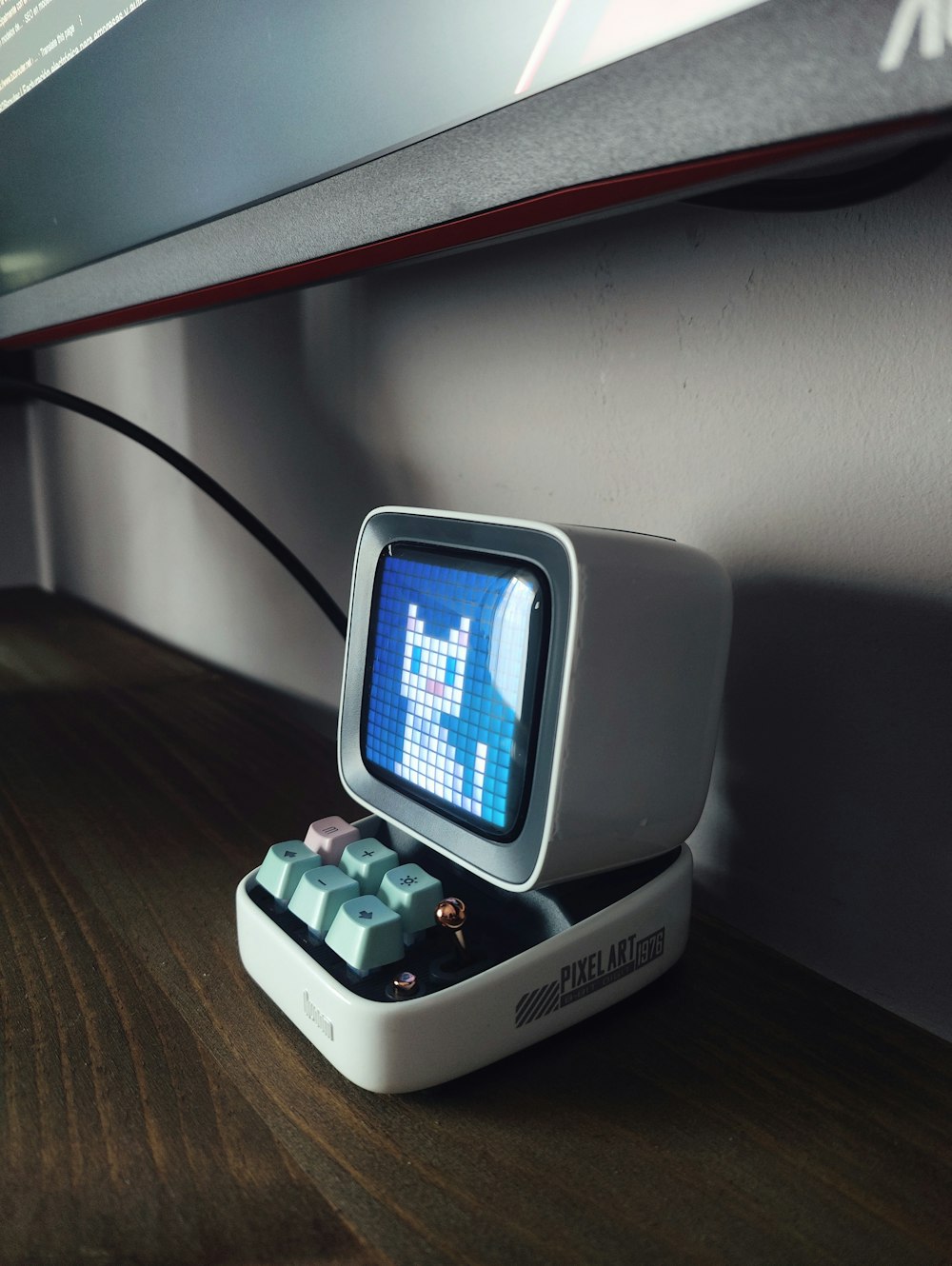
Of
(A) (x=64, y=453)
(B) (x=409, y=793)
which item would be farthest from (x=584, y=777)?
(A) (x=64, y=453)

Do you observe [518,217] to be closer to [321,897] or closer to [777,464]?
[777,464]

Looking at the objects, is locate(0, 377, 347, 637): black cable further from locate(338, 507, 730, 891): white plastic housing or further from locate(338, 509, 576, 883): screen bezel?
locate(338, 507, 730, 891): white plastic housing

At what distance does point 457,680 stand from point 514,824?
0.08 m

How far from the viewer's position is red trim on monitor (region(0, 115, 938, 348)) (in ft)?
0.88

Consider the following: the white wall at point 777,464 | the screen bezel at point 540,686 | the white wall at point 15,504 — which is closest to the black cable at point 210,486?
the white wall at point 777,464

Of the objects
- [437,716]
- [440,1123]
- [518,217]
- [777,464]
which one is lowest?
[440,1123]

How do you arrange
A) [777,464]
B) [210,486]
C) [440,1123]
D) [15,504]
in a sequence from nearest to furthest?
[440,1123], [777,464], [210,486], [15,504]

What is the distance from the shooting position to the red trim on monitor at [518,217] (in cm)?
27

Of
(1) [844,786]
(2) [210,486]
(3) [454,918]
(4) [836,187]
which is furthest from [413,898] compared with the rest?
(2) [210,486]

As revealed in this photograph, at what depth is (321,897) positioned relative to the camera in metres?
0.39

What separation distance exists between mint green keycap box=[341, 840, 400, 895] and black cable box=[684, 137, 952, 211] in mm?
328

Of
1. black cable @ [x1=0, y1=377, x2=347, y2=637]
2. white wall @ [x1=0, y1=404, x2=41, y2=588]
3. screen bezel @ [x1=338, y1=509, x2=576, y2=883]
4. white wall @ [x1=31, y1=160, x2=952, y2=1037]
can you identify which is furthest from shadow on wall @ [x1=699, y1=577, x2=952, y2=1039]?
white wall @ [x1=0, y1=404, x2=41, y2=588]

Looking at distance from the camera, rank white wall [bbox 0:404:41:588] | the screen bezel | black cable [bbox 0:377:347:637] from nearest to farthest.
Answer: the screen bezel → black cable [bbox 0:377:347:637] → white wall [bbox 0:404:41:588]

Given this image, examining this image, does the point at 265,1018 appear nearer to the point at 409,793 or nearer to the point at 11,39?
the point at 409,793
